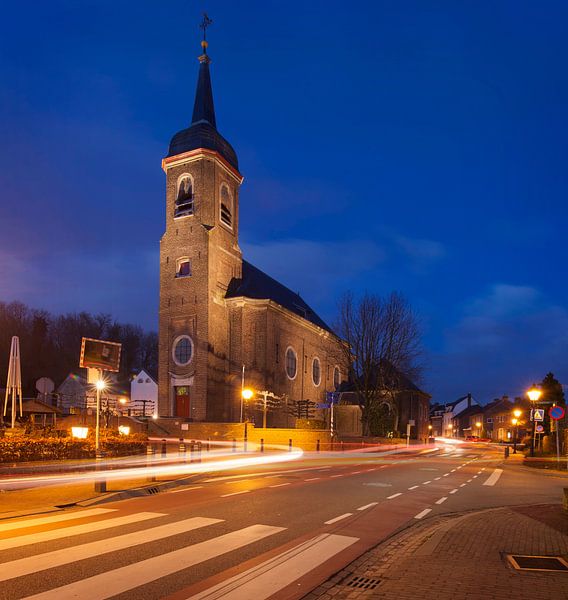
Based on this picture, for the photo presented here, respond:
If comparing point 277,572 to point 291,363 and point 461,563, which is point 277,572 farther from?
point 291,363

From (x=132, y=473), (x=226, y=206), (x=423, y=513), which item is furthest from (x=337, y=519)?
(x=226, y=206)

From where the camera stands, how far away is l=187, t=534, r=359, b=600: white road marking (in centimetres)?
554

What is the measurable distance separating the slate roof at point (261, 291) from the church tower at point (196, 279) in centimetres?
107

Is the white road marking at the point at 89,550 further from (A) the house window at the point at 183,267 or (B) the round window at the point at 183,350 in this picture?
(A) the house window at the point at 183,267

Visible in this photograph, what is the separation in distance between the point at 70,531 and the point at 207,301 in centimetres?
3715

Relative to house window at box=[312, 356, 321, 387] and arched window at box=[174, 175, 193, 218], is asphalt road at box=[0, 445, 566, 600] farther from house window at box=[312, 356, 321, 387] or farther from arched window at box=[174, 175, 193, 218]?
house window at box=[312, 356, 321, 387]

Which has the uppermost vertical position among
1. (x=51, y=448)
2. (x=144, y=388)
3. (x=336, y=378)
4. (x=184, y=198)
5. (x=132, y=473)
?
(x=184, y=198)

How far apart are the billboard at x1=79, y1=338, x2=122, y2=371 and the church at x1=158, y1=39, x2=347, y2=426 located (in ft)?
86.6

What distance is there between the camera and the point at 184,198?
47.6 meters

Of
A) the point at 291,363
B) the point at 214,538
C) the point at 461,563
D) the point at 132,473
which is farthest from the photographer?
the point at 291,363

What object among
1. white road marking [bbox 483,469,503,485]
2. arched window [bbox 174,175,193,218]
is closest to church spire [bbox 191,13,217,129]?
arched window [bbox 174,175,193,218]

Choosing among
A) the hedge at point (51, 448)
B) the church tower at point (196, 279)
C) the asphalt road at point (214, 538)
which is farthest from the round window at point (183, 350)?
the asphalt road at point (214, 538)

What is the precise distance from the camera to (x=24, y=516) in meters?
9.68

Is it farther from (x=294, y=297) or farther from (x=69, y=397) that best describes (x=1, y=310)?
(x=294, y=297)
